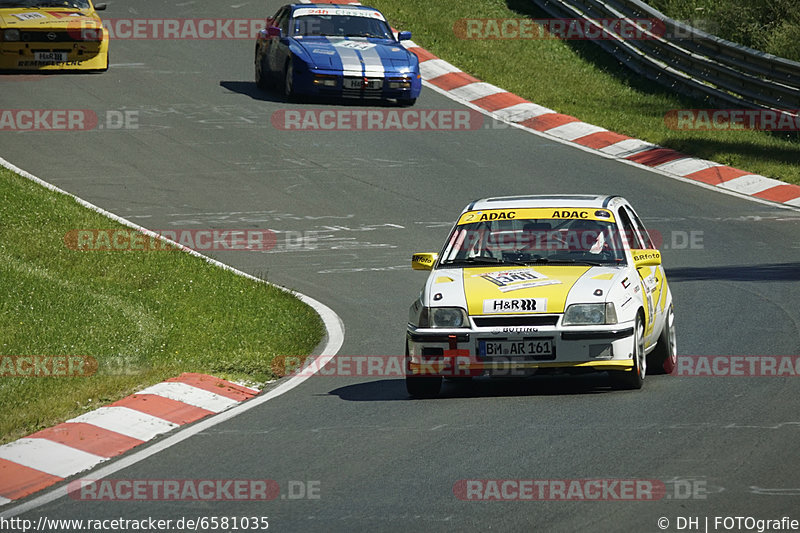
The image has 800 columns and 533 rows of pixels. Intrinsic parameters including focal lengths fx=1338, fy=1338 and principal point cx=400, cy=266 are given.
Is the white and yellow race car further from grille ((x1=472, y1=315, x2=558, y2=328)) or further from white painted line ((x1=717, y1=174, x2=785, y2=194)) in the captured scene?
white painted line ((x1=717, y1=174, x2=785, y2=194))

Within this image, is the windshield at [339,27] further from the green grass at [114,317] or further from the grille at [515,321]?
the grille at [515,321]

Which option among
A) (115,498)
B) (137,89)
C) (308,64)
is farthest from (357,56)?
(115,498)

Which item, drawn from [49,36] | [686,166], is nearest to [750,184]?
[686,166]

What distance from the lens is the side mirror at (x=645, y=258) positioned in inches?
405

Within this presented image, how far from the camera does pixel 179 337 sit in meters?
12.1

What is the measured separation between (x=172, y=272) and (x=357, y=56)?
8.58m
